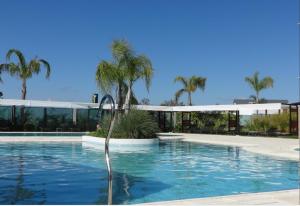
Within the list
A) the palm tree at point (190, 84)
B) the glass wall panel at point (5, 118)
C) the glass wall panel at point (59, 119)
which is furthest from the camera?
the palm tree at point (190, 84)

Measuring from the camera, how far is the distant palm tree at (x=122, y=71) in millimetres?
21922

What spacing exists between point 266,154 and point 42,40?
18.5 m

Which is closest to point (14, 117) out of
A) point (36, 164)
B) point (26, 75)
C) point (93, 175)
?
point (26, 75)

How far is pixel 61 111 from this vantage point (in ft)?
96.5

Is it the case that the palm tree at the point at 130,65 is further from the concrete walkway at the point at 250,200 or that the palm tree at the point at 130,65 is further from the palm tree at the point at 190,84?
the palm tree at the point at 190,84

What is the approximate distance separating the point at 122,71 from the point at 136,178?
1336cm

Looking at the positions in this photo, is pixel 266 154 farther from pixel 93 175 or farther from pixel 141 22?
pixel 141 22

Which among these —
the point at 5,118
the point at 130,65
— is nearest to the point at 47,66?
the point at 5,118

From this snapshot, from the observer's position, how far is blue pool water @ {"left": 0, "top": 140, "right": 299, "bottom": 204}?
7078 millimetres

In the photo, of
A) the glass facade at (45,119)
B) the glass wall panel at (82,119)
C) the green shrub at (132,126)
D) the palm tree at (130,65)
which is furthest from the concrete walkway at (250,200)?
the glass wall panel at (82,119)

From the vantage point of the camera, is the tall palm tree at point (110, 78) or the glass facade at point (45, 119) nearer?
the tall palm tree at point (110, 78)

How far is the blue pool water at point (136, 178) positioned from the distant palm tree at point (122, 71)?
9.01 metres

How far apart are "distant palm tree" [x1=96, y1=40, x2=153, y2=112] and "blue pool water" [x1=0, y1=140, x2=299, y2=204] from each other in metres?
9.01

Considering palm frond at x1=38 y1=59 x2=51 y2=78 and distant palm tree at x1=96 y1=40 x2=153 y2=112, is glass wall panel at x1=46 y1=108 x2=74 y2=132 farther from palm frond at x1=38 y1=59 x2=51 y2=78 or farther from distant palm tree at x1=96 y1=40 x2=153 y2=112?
distant palm tree at x1=96 y1=40 x2=153 y2=112
